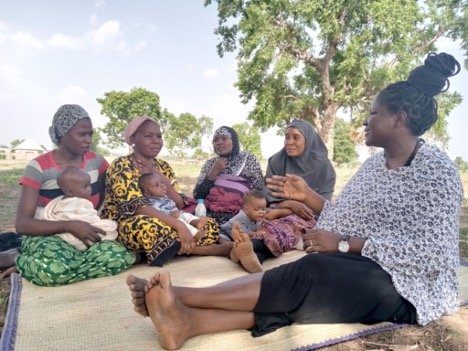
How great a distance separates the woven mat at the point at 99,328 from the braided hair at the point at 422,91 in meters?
1.21

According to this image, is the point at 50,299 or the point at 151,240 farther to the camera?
the point at 151,240

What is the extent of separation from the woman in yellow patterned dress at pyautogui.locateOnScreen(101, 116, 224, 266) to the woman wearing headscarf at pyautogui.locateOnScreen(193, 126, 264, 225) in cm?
84

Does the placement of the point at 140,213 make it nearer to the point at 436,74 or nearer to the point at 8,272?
the point at 8,272

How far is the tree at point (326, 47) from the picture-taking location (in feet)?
47.3

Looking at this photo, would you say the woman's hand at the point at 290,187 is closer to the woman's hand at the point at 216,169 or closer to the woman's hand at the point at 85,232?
the woman's hand at the point at 85,232

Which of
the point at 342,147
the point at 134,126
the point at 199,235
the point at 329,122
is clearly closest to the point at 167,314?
the point at 199,235

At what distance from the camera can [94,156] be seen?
149 inches

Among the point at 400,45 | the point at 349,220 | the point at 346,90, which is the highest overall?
the point at 400,45

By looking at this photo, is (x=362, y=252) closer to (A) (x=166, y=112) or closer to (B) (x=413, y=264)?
(B) (x=413, y=264)

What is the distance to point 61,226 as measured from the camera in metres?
3.20

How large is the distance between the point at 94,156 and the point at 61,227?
0.83 meters

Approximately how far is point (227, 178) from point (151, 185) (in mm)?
1237

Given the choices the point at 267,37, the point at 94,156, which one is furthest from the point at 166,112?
the point at 94,156

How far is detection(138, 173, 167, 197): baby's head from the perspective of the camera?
371cm
